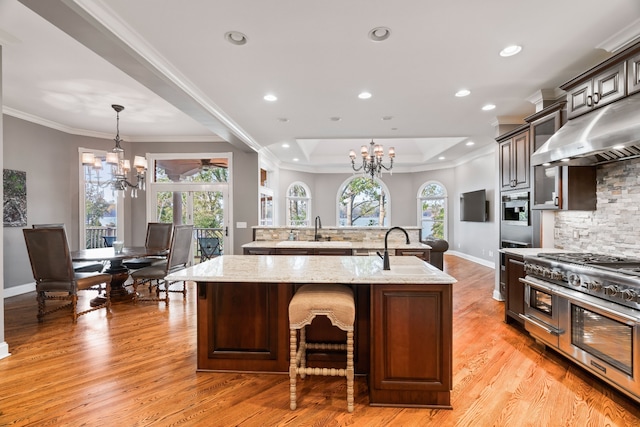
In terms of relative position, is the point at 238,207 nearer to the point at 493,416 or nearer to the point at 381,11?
the point at 381,11

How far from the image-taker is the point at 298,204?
9.95m

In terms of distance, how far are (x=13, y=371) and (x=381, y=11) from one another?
402cm

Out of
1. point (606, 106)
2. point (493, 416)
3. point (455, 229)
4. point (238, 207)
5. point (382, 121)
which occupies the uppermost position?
point (382, 121)

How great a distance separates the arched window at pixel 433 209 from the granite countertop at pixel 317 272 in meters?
7.41

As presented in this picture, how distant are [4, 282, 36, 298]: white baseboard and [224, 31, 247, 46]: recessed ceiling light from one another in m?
5.17

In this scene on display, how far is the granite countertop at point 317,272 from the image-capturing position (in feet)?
6.34

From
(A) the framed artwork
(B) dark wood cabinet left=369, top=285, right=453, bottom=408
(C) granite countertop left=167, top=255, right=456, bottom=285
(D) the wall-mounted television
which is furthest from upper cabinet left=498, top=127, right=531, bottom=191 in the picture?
(A) the framed artwork

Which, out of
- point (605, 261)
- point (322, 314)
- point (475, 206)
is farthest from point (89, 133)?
point (475, 206)

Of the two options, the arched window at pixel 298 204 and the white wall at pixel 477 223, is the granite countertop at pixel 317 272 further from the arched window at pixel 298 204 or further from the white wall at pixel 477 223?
the arched window at pixel 298 204

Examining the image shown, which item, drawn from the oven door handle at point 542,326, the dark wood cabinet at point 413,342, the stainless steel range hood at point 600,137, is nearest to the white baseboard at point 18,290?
the dark wood cabinet at point 413,342

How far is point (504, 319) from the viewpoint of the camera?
11.6 ft

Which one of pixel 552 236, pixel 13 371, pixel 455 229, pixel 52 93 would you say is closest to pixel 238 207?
pixel 52 93

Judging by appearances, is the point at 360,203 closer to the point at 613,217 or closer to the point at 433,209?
the point at 433,209

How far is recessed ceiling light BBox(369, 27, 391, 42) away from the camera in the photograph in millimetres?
2301
